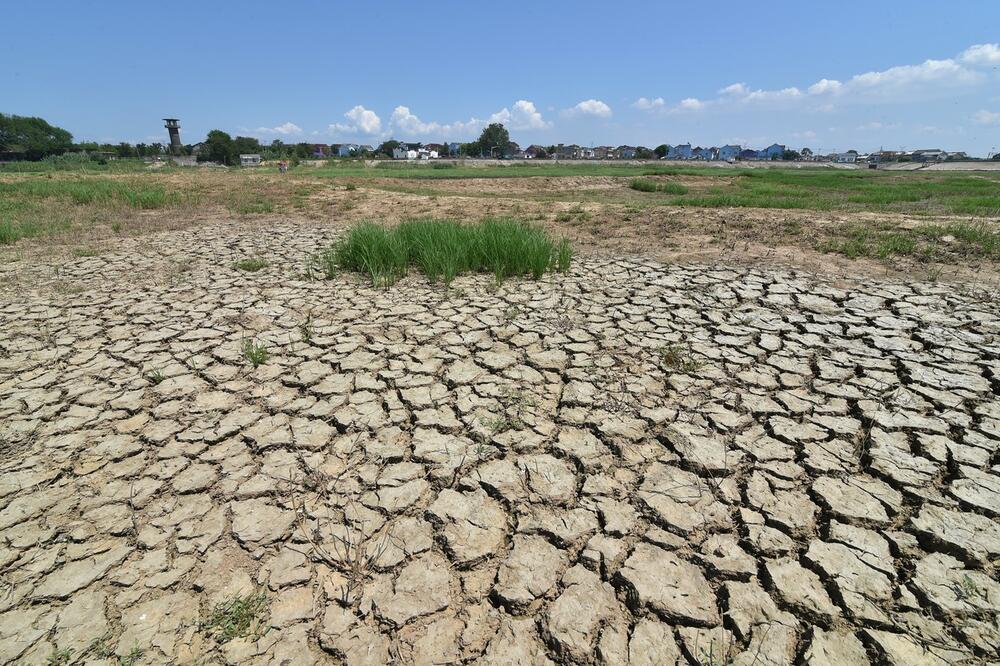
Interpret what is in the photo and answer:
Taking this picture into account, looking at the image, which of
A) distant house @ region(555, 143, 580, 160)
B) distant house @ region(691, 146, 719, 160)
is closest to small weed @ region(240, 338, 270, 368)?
distant house @ region(555, 143, 580, 160)

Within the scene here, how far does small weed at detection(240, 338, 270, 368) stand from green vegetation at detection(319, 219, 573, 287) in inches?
59.8

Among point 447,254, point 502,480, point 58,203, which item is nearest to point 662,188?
point 447,254

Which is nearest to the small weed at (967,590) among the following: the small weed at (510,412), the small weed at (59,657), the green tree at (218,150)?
the small weed at (510,412)

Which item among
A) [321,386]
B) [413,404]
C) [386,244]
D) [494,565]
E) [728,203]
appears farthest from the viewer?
[728,203]

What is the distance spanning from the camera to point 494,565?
164 cm

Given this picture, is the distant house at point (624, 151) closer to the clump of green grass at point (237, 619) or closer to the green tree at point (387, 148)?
the green tree at point (387, 148)

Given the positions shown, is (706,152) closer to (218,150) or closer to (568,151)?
(568,151)

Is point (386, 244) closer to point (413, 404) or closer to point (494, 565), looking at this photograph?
point (413, 404)

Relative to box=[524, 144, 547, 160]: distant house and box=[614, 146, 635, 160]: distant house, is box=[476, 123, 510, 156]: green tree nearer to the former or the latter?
box=[524, 144, 547, 160]: distant house

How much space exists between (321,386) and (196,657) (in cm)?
161

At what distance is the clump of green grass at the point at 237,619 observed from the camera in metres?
1.41

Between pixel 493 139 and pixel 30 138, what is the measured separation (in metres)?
70.0

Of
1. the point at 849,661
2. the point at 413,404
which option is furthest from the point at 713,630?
the point at 413,404

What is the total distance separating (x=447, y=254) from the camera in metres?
4.91
